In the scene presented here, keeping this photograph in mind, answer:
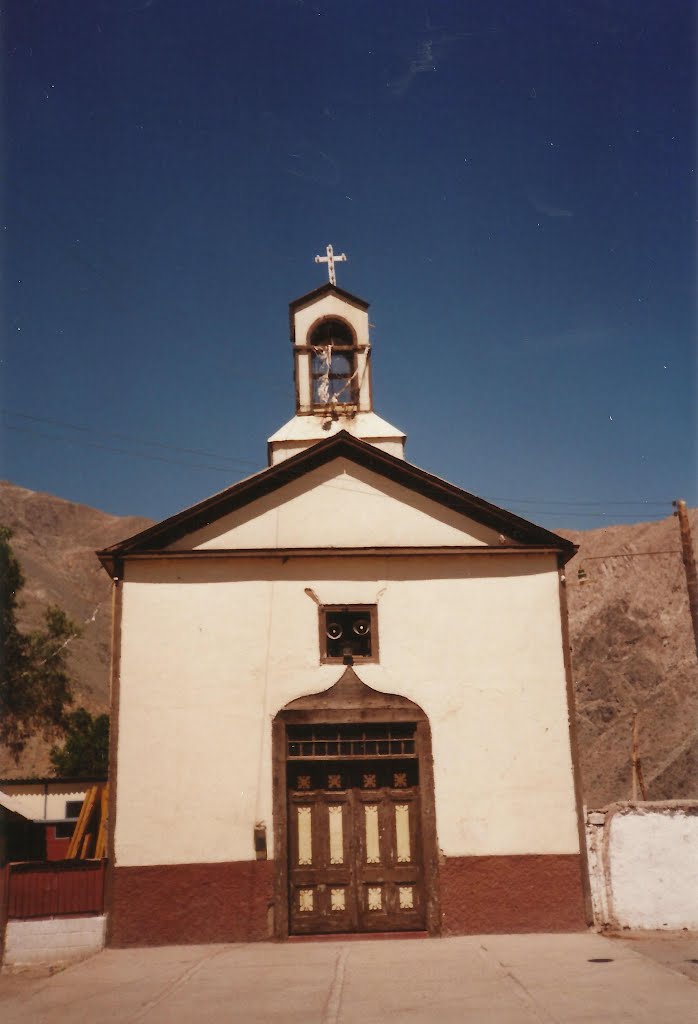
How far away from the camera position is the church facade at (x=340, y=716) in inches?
486

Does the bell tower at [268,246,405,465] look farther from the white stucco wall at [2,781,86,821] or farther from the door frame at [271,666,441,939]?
the white stucco wall at [2,781,86,821]

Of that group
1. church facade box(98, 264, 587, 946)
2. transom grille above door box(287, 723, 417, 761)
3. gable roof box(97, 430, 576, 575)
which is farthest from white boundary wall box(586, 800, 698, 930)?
gable roof box(97, 430, 576, 575)

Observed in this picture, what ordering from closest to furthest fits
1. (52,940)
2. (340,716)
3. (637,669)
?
(52,940) → (340,716) → (637,669)

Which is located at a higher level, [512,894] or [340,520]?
[340,520]

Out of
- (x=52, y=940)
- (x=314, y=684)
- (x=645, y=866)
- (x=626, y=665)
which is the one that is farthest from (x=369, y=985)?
(x=626, y=665)

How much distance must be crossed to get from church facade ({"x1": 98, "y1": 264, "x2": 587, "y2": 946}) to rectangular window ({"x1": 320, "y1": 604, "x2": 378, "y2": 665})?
3 cm

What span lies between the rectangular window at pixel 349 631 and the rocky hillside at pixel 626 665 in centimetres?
2140

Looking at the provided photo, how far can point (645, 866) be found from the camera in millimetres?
12445

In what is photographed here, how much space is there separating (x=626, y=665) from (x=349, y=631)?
1882 inches

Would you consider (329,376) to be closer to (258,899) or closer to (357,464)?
(357,464)

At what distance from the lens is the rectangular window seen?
1337 cm

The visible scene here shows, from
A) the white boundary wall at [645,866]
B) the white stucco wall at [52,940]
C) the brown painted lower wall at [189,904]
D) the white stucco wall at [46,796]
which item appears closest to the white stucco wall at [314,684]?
the brown painted lower wall at [189,904]

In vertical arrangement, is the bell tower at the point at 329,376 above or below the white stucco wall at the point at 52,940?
above

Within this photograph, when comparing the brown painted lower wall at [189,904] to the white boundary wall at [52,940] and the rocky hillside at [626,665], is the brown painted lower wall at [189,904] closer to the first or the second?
the white boundary wall at [52,940]
